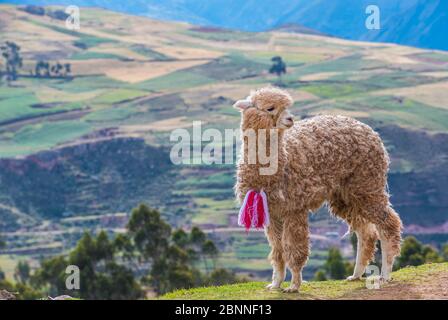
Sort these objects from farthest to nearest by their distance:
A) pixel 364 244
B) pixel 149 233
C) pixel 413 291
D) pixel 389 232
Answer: pixel 149 233 → pixel 364 244 → pixel 389 232 → pixel 413 291

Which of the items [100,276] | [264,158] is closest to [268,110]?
[264,158]

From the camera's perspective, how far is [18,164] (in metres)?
152

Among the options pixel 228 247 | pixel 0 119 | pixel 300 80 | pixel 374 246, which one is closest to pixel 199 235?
pixel 228 247

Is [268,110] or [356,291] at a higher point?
[268,110]

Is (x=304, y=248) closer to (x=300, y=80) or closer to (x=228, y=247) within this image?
(x=228, y=247)

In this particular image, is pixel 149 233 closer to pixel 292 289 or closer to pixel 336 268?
pixel 336 268

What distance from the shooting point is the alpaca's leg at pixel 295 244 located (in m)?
16.7

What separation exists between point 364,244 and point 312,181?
1.97 meters

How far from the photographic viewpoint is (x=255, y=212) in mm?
16562

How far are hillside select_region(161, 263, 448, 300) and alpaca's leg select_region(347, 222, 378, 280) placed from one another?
1.12 feet

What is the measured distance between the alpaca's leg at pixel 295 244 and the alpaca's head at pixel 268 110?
152 cm

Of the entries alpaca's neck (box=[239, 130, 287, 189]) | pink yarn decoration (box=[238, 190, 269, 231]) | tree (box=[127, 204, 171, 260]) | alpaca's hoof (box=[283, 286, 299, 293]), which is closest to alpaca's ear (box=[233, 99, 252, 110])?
alpaca's neck (box=[239, 130, 287, 189])
